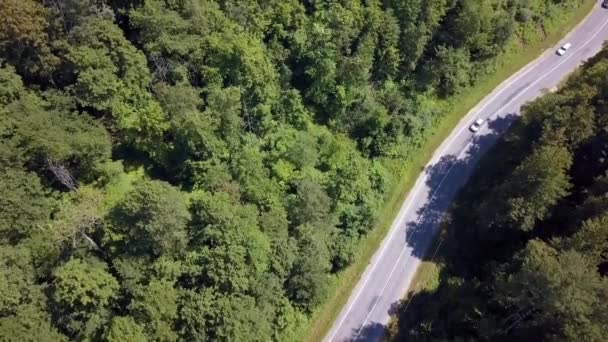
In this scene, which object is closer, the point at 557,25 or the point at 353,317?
the point at 353,317

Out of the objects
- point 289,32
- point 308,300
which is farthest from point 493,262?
point 289,32

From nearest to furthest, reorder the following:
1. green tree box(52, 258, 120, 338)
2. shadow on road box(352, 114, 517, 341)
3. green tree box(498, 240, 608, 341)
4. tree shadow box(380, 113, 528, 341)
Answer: green tree box(498, 240, 608, 341)
green tree box(52, 258, 120, 338)
tree shadow box(380, 113, 528, 341)
shadow on road box(352, 114, 517, 341)

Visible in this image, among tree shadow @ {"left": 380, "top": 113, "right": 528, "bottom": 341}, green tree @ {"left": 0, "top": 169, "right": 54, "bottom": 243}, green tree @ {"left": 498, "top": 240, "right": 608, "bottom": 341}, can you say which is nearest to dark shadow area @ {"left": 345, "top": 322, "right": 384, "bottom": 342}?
tree shadow @ {"left": 380, "top": 113, "right": 528, "bottom": 341}

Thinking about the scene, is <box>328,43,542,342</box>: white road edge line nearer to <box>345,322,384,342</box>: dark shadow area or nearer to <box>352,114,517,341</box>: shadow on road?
<box>352,114,517,341</box>: shadow on road

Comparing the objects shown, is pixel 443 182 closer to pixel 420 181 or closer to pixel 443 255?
pixel 420 181

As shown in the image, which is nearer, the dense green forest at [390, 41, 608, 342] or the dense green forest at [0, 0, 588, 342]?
the dense green forest at [390, 41, 608, 342]

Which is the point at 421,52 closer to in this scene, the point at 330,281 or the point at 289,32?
the point at 289,32
